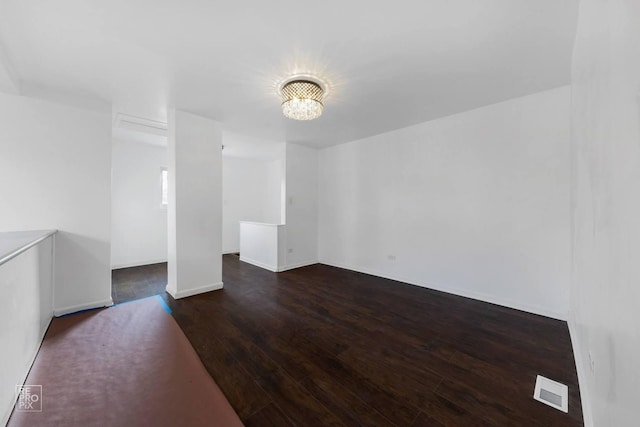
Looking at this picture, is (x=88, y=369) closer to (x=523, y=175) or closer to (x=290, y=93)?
(x=290, y=93)

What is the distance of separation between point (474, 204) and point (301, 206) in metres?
2.91

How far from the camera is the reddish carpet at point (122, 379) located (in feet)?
4.34

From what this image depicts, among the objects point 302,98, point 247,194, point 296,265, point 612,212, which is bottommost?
point 296,265

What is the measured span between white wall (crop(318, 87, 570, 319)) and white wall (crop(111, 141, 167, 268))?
405cm

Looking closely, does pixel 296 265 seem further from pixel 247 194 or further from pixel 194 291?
pixel 247 194

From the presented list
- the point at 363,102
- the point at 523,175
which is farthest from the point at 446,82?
the point at 523,175

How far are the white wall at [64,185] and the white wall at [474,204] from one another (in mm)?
3597

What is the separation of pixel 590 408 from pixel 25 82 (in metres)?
5.02

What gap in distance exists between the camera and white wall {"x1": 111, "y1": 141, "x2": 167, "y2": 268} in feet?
14.6

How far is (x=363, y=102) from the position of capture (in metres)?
2.77

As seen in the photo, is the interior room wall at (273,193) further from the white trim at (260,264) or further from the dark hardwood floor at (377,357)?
the dark hardwood floor at (377,357)

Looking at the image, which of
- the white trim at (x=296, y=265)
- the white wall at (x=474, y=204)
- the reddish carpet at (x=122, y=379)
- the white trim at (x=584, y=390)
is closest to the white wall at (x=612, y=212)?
the white trim at (x=584, y=390)

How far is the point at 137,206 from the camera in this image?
4.70 meters

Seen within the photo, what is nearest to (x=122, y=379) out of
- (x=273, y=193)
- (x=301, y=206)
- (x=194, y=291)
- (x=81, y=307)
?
(x=194, y=291)
